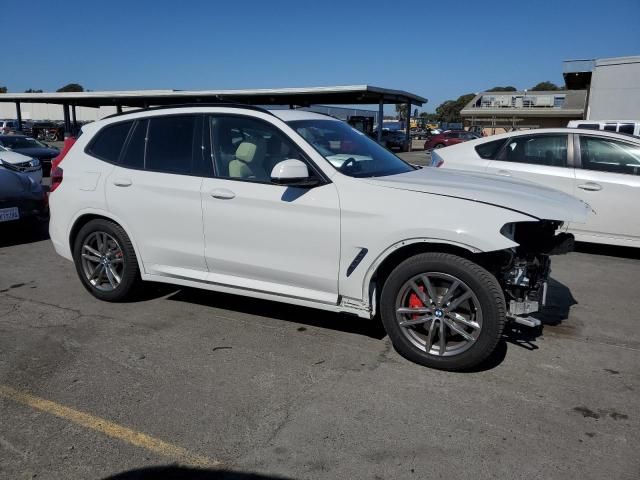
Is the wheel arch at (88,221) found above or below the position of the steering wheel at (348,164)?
below

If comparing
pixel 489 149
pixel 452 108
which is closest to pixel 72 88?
pixel 452 108

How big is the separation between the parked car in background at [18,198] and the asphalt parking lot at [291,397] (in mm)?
2831

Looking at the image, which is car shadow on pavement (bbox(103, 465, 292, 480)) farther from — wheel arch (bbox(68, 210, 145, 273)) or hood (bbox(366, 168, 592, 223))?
wheel arch (bbox(68, 210, 145, 273))

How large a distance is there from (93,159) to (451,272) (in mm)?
3440

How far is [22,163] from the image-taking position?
10.3 metres

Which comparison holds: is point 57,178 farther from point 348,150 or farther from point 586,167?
point 586,167

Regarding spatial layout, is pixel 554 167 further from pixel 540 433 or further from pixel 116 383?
pixel 116 383

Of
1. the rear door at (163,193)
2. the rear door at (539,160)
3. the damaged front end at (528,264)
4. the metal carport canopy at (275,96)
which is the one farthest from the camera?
the metal carport canopy at (275,96)

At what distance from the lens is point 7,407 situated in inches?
125

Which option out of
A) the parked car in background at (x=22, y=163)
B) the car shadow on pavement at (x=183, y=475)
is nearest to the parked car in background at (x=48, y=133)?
the parked car in background at (x=22, y=163)

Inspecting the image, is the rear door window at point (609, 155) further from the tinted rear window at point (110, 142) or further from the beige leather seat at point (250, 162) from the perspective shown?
the tinted rear window at point (110, 142)

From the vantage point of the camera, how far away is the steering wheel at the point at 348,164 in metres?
3.98

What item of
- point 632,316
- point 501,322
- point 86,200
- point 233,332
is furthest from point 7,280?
point 632,316

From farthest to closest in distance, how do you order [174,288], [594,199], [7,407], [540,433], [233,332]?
[594,199] → [174,288] → [233,332] → [7,407] → [540,433]
